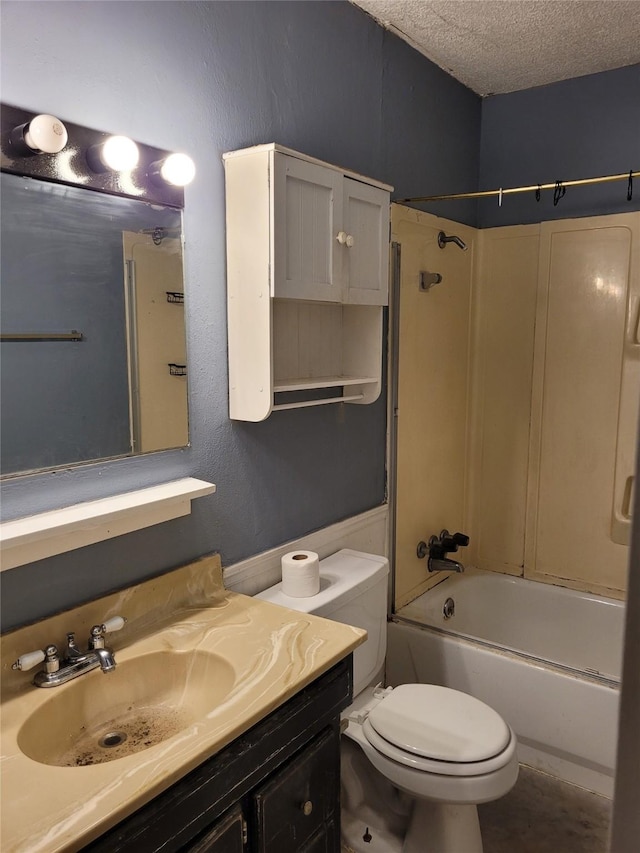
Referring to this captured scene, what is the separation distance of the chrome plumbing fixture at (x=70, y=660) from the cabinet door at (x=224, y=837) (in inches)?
14.5

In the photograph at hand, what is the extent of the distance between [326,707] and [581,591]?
1.87m

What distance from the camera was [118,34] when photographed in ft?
4.51

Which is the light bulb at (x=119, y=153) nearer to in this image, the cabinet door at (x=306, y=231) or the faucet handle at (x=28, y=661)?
the cabinet door at (x=306, y=231)

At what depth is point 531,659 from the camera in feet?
7.56

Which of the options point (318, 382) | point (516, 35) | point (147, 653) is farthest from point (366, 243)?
point (147, 653)

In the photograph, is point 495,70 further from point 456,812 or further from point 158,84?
point 456,812

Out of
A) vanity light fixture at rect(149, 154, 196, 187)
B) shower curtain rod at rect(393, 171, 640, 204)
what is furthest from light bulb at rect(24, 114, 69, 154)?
shower curtain rod at rect(393, 171, 640, 204)

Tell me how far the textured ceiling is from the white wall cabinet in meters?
0.71

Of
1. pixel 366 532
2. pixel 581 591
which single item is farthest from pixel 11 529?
pixel 581 591

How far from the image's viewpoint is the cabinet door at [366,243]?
6.10 ft

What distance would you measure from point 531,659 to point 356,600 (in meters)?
0.82

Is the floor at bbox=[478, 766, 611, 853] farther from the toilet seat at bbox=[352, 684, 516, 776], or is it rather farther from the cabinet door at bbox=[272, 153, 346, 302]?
the cabinet door at bbox=[272, 153, 346, 302]

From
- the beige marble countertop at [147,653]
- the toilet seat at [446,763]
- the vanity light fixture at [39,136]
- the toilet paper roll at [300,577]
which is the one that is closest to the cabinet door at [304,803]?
the beige marble countertop at [147,653]

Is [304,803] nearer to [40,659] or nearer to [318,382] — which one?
[40,659]
